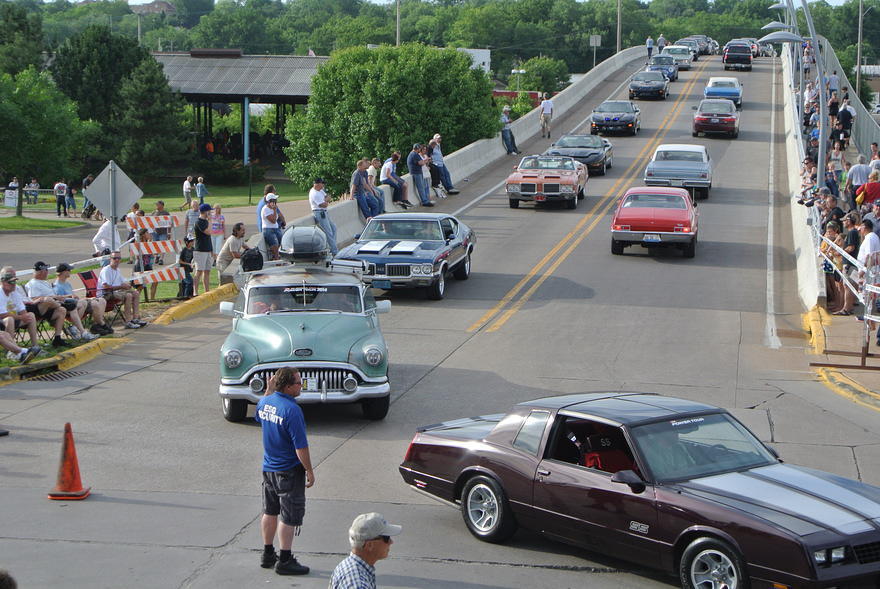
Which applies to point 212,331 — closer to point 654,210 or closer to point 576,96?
point 654,210

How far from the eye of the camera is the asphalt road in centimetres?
880

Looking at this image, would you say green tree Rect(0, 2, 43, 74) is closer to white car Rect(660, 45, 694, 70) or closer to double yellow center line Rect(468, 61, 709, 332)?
white car Rect(660, 45, 694, 70)

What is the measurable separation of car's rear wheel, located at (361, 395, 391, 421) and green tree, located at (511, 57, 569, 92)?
15212 cm

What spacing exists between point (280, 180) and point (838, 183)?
4854 cm

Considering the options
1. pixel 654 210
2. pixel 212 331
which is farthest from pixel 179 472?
pixel 654 210

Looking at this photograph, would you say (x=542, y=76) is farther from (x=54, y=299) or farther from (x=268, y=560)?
(x=268, y=560)

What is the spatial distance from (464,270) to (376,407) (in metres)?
9.91

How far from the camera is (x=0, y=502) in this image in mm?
10219

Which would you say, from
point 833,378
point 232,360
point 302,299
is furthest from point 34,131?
point 833,378

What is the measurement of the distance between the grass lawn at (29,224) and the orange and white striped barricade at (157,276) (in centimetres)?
2655

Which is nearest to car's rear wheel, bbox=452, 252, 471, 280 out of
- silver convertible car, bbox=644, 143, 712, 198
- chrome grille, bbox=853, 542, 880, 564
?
silver convertible car, bbox=644, 143, 712, 198

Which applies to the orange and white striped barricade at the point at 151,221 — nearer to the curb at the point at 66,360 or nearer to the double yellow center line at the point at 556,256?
the curb at the point at 66,360

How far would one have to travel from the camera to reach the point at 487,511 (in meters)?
9.34

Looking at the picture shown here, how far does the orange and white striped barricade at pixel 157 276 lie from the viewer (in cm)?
2053
